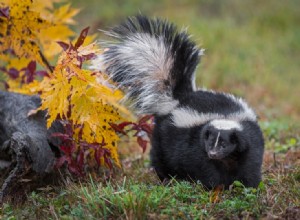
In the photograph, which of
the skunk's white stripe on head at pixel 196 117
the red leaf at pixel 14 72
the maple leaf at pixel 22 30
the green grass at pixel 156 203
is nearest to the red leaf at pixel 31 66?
the maple leaf at pixel 22 30

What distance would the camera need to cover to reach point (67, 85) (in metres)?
4.85

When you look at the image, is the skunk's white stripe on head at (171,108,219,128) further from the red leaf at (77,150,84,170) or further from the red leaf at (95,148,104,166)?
the red leaf at (77,150,84,170)

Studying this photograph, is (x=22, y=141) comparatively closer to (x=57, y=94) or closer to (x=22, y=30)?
(x=57, y=94)

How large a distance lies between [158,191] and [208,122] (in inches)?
42.9

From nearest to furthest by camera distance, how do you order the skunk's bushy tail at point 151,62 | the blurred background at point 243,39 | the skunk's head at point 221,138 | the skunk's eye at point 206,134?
the skunk's head at point 221,138 < the skunk's eye at point 206,134 < the skunk's bushy tail at point 151,62 < the blurred background at point 243,39

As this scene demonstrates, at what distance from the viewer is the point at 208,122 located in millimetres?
5309

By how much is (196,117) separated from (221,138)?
494 millimetres

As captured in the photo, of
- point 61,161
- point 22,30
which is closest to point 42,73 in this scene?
point 22,30

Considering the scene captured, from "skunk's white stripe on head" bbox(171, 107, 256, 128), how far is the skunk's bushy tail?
184mm

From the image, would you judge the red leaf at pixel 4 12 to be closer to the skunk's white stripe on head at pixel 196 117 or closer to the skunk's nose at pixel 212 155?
the skunk's white stripe on head at pixel 196 117

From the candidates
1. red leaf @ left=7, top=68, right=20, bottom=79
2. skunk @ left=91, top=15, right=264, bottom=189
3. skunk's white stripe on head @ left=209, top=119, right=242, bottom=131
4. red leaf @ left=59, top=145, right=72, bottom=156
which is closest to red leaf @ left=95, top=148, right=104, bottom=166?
red leaf @ left=59, top=145, right=72, bottom=156

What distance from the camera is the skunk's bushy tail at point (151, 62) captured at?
5.70 metres

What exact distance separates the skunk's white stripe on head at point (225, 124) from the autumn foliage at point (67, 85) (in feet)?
2.83

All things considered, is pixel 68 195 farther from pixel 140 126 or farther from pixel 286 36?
pixel 286 36
